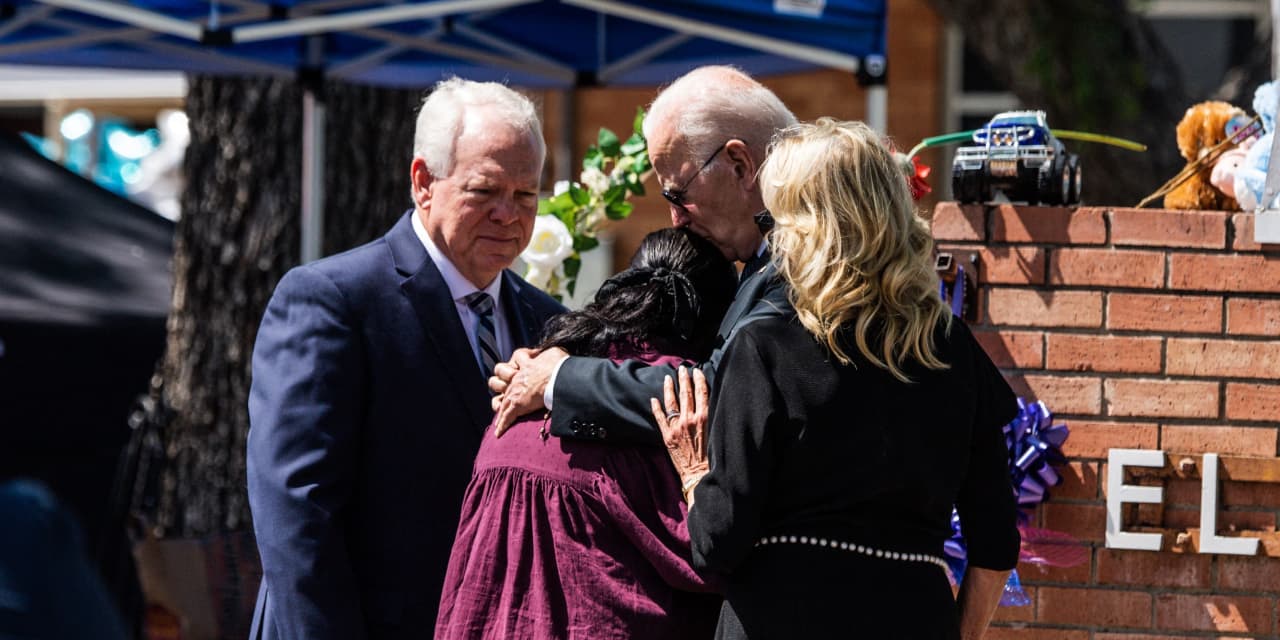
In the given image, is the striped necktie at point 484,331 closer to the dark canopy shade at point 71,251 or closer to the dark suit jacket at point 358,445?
the dark suit jacket at point 358,445

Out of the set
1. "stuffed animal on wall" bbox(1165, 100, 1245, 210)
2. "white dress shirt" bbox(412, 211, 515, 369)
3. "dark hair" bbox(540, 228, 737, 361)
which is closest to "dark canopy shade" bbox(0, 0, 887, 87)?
"stuffed animal on wall" bbox(1165, 100, 1245, 210)

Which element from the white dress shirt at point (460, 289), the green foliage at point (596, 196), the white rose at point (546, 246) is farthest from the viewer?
the green foliage at point (596, 196)

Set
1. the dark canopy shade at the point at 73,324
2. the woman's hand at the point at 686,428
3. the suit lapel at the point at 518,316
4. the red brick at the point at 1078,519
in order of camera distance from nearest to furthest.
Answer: the woman's hand at the point at 686,428
the suit lapel at the point at 518,316
the red brick at the point at 1078,519
the dark canopy shade at the point at 73,324

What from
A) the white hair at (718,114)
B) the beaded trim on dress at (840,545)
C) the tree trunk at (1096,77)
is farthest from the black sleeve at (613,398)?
the tree trunk at (1096,77)

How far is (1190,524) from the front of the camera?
3.22 metres

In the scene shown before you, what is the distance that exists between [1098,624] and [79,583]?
2296 millimetres

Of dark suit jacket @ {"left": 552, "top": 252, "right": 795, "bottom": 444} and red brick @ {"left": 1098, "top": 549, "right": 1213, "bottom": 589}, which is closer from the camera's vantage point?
dark suit jacket @ {"left": 552, "top": 252, "right": 795, "bottom": 444}

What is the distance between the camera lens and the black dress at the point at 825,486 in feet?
7.39

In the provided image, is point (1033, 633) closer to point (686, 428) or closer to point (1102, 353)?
point (1102, 353)

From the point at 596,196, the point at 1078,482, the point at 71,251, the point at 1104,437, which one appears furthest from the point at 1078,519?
the point at 71,251

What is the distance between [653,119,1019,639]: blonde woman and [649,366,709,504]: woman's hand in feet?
0.05

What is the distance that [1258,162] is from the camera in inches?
124

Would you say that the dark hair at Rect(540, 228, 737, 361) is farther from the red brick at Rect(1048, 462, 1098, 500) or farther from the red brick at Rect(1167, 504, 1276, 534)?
the red brick at Rect(1167, 504, 1276, 534)

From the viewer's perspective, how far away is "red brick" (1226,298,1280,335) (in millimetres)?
3209
